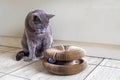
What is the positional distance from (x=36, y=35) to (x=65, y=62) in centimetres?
32

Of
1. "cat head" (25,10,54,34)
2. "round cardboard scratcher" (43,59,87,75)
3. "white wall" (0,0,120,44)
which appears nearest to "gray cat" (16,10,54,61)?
"cat head" (25,10,54,34)

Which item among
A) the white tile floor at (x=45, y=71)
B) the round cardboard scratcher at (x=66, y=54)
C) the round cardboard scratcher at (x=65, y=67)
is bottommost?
the white tile floor at (x=45, y=71)

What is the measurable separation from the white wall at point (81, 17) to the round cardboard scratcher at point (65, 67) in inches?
12.8

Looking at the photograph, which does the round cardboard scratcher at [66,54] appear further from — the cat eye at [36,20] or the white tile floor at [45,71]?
the cat eye at [36,20]

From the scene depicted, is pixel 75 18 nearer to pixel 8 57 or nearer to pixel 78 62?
pixel 78 62

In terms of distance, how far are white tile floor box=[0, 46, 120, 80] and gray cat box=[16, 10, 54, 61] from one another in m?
0.10

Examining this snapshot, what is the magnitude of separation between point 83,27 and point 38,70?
0.47 metres

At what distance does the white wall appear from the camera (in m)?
1.34

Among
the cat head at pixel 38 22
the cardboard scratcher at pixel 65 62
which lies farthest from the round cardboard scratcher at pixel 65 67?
the cat head at pixel 38 22

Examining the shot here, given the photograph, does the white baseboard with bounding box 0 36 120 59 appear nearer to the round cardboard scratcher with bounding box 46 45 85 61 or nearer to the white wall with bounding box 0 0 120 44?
the white wall with bounding box 0 0 120 44

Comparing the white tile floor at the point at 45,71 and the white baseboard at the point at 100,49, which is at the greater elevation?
the white baseboard at the point at 100,49

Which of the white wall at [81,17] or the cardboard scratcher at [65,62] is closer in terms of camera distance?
the cardboard scratcher at [65,62]

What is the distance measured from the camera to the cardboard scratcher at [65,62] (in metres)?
1.13

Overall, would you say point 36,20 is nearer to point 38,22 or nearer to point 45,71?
point 38,22
